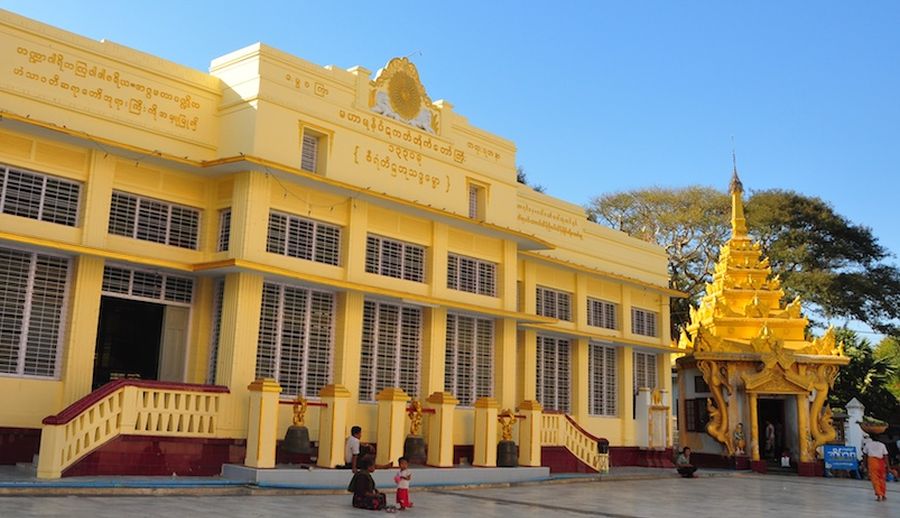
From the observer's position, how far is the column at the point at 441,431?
16.4 metres

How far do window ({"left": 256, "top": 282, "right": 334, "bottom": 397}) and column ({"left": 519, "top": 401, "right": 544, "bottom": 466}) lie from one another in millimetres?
4732

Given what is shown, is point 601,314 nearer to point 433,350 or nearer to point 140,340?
point 433,350

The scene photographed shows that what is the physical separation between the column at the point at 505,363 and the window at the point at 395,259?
2577 millimetres

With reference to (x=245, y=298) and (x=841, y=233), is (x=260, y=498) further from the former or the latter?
(x=841, y=233)

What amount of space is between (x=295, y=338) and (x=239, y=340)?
1.49 meters

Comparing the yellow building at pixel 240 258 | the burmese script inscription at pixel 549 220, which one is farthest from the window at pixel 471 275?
the burmese script inscription at pixel 549 220

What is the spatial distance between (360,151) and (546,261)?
686 centimetres

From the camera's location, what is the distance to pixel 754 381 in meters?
25.5

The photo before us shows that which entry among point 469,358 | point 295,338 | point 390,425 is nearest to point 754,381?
point 469,358

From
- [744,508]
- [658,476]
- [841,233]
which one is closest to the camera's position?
[744,508]

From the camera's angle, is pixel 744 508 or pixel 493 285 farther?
pixel 493 285

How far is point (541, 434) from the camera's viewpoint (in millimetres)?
19109

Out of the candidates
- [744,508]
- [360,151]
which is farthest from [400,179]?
[744,508]

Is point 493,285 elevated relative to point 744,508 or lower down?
elevated
